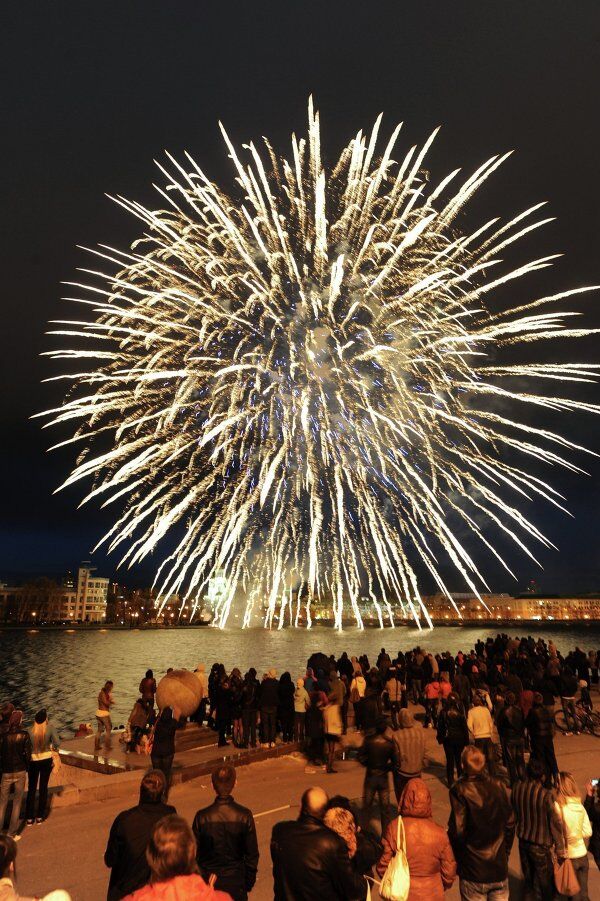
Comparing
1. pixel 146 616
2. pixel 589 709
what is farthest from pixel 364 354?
pixel 146 616

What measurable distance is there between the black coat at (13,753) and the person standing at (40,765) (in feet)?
1.68

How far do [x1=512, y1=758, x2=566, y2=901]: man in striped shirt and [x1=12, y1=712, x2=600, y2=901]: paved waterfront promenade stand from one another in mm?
773

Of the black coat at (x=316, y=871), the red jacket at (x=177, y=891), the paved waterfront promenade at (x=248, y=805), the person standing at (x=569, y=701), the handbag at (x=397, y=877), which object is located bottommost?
the paved waterfront promenade at (x=248, y=805)

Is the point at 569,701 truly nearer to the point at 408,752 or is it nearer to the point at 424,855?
the point at 408,752

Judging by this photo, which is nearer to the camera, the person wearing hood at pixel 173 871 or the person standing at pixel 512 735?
the person wearing hood at pixel 173 871

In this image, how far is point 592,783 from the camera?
19.1 feet

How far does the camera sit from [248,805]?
926cm

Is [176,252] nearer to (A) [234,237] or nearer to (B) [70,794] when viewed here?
(A) [234,237]

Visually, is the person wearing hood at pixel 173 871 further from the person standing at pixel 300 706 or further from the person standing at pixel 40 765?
the person standing at pixel 300 706

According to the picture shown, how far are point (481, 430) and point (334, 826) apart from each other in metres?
19.7

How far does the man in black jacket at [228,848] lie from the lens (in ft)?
14.5

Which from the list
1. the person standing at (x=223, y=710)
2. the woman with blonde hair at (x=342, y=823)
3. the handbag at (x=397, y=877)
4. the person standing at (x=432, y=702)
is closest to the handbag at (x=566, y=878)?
the handbag at (x=397, y=877)

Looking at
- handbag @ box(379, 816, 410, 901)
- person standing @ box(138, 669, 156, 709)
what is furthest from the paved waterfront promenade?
person standing @ box(138, 669, 156, 709)

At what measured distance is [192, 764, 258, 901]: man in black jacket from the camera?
443 centimetres
